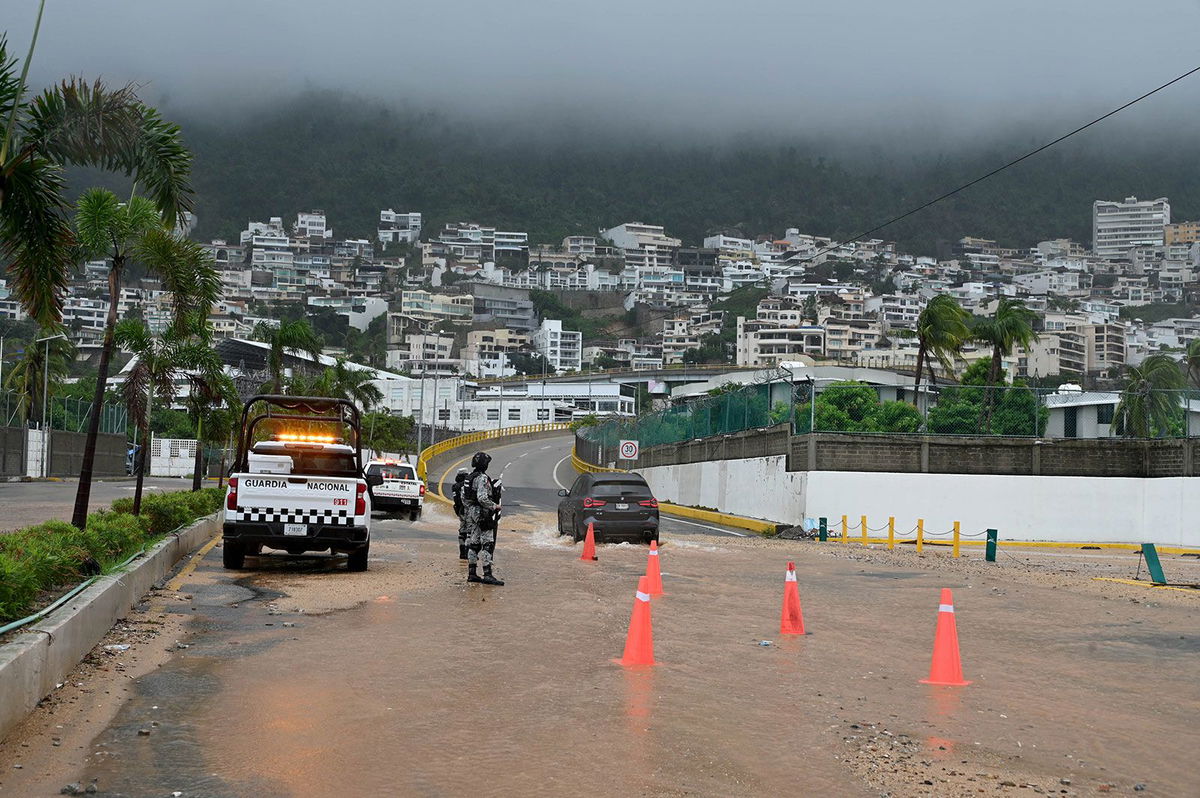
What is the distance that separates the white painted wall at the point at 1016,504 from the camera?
3462 cm

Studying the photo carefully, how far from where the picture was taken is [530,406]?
566 feet

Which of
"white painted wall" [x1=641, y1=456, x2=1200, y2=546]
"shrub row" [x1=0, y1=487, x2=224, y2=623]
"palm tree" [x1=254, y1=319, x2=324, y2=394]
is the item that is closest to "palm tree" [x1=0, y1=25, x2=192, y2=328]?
"shrub row" [x1=0, y1=487, x2=224, y2=623]

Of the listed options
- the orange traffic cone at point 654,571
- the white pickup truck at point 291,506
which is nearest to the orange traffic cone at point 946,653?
the orange traffic cone at point 654,571

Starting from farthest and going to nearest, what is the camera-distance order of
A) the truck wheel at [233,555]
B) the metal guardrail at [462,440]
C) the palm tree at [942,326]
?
the metal guardrail at [462,440], the palm tree at [942,326], the truck wheel at [233,555]

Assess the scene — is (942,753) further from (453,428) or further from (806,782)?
(453,428)

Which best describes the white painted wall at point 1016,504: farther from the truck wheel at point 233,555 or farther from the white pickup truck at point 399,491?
the truck wheel at point 233,555

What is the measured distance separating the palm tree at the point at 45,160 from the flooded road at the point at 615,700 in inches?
146

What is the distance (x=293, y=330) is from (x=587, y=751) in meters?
38.1

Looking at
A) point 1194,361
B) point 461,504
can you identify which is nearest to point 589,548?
point 461,504

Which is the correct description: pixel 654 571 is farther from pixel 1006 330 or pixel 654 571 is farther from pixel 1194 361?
pixel 1194 361

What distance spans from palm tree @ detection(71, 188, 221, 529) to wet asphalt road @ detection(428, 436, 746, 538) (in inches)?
622

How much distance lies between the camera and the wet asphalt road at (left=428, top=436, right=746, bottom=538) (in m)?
39.3

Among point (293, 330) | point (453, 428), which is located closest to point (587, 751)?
point (293, 330)

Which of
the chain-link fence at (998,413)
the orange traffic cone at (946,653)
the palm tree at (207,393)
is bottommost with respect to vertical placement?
the orange traffic cone at (946,653)
